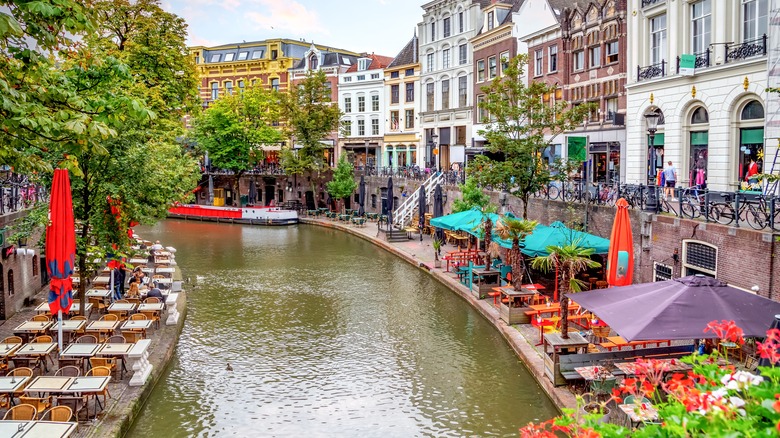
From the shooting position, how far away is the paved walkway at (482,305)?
13586 millimetres

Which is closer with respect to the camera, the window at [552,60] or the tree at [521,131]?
the tree at [521,131]

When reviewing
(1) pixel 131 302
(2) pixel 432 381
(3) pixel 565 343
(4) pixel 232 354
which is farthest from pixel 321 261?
(3) pixel 565 343

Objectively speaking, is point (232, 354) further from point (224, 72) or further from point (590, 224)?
point (224, 72)

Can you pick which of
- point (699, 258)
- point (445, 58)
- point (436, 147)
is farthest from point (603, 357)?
point (445, 58)

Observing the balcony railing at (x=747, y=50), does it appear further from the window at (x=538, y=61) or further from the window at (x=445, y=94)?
the window at (x=445, y=94)

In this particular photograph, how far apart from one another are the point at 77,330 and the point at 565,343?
12.0 meters

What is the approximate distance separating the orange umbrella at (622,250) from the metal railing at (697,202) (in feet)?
8.58

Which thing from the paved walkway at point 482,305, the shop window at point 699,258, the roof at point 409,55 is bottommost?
the paved walkway at point 482,305

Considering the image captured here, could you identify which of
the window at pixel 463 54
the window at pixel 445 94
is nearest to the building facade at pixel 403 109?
the window at pixel 445 94

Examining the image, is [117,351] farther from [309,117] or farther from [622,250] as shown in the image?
[309,117]

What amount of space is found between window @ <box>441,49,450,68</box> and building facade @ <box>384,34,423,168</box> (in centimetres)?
358

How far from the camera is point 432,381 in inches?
587

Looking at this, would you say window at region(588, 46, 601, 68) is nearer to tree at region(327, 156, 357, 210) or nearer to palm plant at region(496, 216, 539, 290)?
palm plant at region(496, 216, 539, 290)

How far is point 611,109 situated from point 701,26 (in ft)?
29.6
